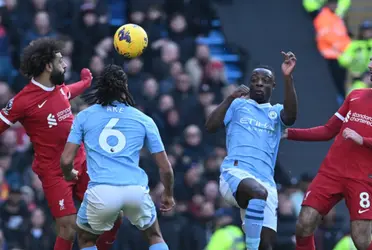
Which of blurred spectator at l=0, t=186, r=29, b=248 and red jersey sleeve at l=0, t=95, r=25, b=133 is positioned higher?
red jersey sleeve at l=0, t=95, r=25, b=133

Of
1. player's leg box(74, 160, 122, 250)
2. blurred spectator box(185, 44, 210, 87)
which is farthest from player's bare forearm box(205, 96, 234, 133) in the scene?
blurred spectator box(185, 44, 210, 87)

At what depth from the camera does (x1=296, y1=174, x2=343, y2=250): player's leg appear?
40.2 ft

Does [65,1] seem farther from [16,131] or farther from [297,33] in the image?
[297,33]

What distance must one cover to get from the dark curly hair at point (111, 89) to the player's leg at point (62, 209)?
133 centimetres

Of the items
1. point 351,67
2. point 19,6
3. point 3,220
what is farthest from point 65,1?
point 351,67

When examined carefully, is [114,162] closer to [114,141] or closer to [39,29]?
[114,141]

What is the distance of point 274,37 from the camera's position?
20281 mm

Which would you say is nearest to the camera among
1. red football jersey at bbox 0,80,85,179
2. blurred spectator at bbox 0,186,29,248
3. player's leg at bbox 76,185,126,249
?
player's leg at bbox 76,185,126,249

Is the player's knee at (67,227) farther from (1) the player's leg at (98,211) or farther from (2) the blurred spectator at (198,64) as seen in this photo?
(2) the blurred spectator at (198,64)

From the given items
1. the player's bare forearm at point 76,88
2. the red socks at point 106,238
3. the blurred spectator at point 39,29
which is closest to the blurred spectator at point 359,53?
the blurred spectator at point 39,29

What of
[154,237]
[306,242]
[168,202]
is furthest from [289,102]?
[154,237]

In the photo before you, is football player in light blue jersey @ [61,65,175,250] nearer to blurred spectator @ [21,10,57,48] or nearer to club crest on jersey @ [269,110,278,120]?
club crest on jersey @ [269,110,278,120]

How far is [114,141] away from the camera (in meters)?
11.3

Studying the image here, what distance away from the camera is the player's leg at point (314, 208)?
12.3 m
